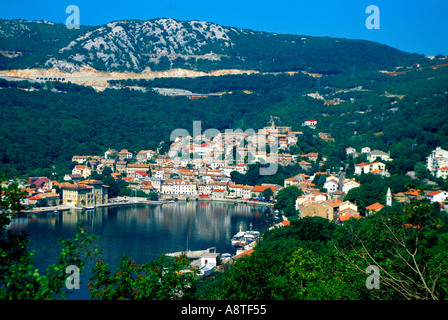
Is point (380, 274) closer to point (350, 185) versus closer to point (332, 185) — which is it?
point (350, 185)

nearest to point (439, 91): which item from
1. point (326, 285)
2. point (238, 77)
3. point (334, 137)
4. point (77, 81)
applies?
point (334, 137)

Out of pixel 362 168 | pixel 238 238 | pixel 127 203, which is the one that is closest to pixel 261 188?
pixel 362 168

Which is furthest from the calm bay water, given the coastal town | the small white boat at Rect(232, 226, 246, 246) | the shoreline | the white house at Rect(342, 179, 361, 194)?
the white house at Rect(342, 179, 361, 194)

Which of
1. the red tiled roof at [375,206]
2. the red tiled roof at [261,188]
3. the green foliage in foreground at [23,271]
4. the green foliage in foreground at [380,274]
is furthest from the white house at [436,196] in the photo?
the green foliage in foreground at [23,271]

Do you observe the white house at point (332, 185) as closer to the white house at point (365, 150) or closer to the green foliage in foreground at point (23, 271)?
the white house at point (365, 150)

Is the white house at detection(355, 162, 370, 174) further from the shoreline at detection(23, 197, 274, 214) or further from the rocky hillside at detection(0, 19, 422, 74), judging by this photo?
the rocky hillside at detection(0, 19, 422, 74)

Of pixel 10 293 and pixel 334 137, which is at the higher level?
pixel 334 137
